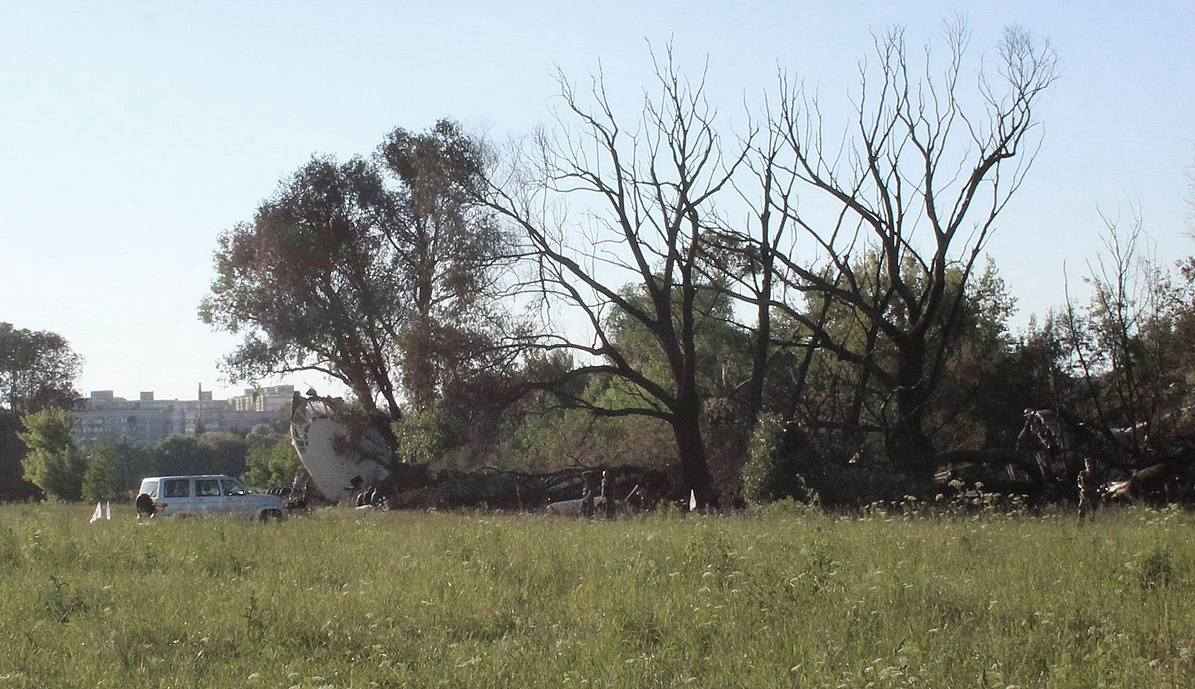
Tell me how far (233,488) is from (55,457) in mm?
29702

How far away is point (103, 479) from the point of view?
48.5 metres

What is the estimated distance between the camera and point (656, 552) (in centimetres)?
1293

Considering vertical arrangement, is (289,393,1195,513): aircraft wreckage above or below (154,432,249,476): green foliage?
below

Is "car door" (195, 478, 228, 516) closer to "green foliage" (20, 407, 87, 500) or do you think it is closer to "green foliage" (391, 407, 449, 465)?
"green foliage" (391, 407, 449, 465)

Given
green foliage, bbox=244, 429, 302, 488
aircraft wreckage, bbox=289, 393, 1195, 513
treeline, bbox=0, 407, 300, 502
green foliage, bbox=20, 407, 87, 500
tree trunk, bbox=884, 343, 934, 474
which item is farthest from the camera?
green foliage, bbox=244, 429, 302, 488

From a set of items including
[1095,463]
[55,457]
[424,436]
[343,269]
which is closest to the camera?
[1095,463]

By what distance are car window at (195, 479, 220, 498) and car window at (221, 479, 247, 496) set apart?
0.20m

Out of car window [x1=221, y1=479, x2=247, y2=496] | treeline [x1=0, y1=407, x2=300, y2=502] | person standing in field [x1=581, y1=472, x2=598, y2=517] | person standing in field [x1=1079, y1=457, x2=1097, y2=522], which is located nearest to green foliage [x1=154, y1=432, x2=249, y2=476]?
treeline [x1=0, y1=407, x2=300, y2=502]

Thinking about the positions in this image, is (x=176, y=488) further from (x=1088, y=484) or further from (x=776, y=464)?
(x=1088, y=484)

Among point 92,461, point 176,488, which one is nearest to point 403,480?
point 176,488

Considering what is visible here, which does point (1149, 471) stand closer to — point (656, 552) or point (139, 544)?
point (656, 552)

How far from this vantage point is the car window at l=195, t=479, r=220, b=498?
1065 inches

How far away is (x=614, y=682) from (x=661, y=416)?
23.2 metres

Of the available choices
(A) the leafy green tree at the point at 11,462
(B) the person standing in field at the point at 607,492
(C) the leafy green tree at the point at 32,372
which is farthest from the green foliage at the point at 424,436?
(C) the leafy green tree at the point at 32,372
